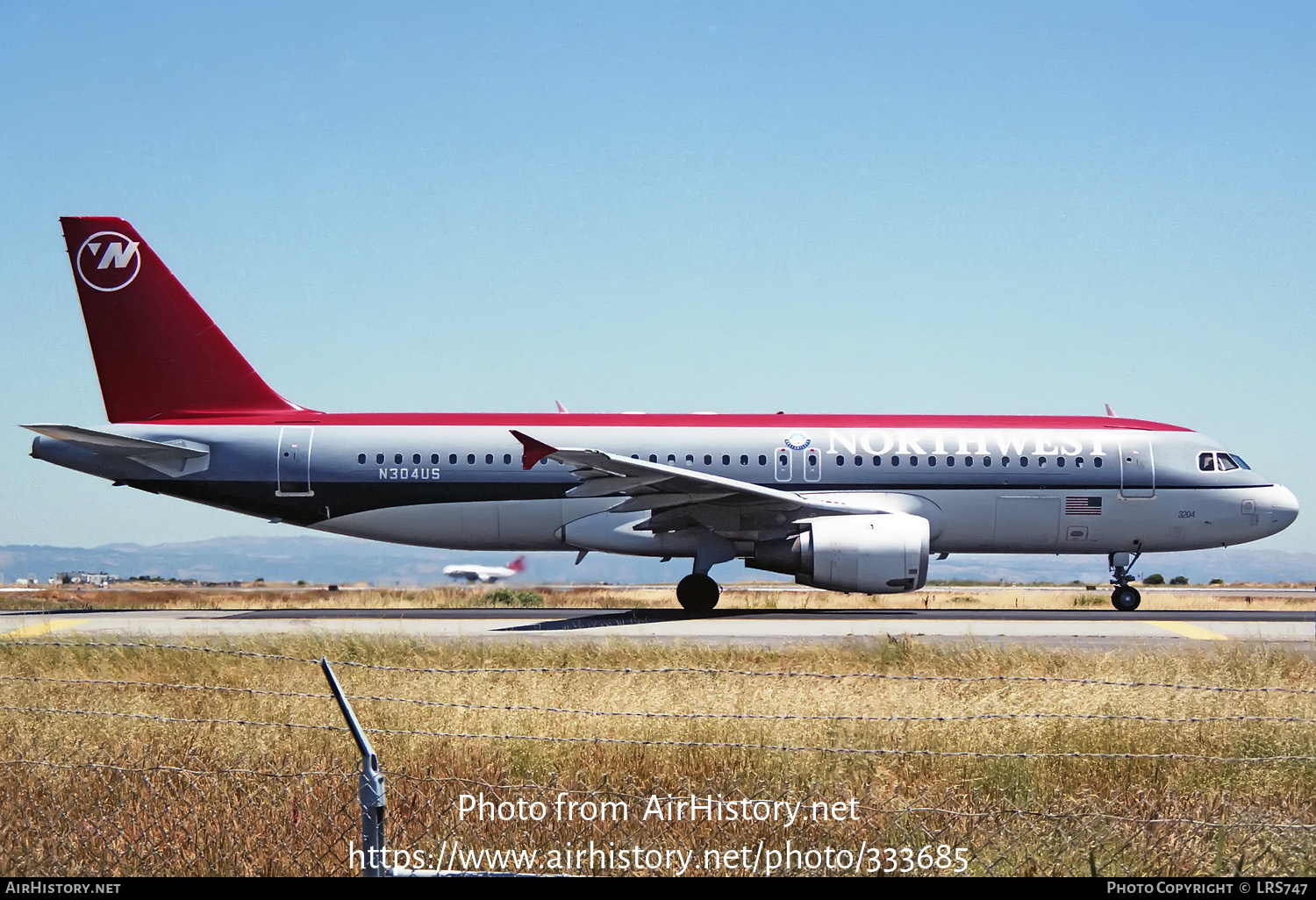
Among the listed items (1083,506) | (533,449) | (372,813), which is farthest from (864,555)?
(372,813)

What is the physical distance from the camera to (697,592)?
22.3 meters

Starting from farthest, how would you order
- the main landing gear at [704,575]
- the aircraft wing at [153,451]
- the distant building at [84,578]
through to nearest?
1. the distant building at [84,578]
2. the aircraft wing at [153,451]
3. the main landing gear at [704,575]

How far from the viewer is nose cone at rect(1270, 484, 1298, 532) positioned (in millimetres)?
24484

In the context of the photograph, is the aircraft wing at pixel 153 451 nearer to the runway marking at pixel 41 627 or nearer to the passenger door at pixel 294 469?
the passenger door at pixel 294 469

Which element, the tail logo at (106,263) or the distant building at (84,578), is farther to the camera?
the distant building at (84,578)

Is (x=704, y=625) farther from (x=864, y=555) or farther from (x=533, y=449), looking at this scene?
(x=533, y=449)

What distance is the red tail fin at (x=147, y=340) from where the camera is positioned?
82.4 feet

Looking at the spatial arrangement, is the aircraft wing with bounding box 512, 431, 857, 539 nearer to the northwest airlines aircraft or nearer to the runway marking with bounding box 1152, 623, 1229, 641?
the northwest airlines aircraft

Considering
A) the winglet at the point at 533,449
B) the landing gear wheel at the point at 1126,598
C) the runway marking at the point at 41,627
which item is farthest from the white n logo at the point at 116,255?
the landing gear wheel at the point at 1126,598

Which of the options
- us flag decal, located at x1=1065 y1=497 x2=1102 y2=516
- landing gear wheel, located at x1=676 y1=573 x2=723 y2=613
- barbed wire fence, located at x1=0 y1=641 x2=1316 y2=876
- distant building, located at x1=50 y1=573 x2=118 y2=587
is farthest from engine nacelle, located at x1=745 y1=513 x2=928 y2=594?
distant building, located at x1=50 y1=573 x2=118 y2=587

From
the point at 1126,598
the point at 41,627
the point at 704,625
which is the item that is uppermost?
the point at 1126,598

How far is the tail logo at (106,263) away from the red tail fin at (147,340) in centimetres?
2

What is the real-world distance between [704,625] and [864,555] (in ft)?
10.1
